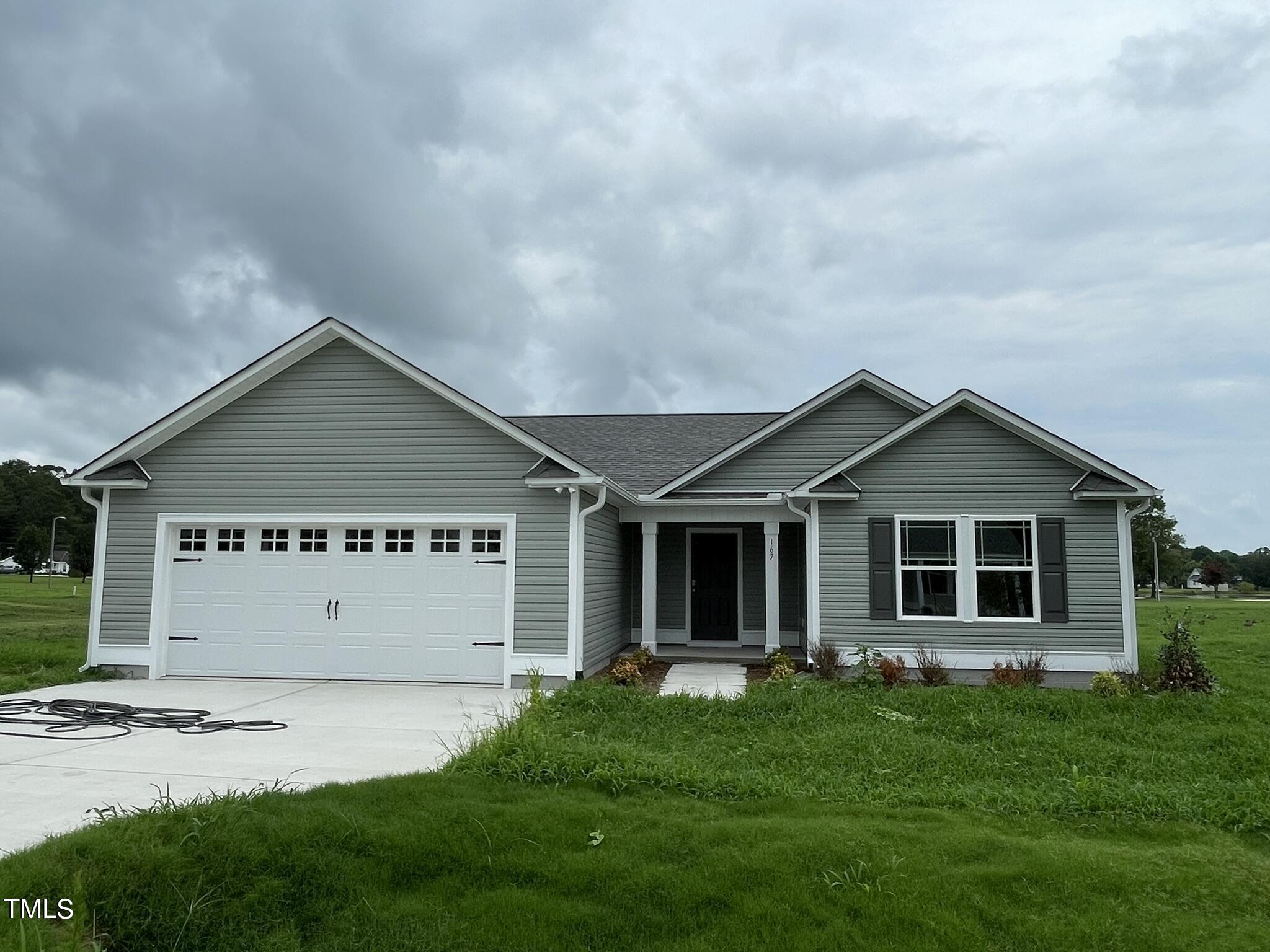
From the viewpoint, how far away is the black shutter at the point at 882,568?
12039 millimetres

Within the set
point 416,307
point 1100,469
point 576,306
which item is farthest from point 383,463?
point 576,306

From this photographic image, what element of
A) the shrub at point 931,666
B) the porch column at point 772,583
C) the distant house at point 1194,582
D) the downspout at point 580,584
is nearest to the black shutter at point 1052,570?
the shrub at point 931,666

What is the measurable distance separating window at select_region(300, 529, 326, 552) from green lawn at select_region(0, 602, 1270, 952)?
6164mm

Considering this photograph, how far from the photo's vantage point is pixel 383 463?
1197cm

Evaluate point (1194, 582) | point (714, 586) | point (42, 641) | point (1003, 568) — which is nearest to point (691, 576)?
point (714, 586)

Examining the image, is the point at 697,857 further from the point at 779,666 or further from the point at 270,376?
the point at 270,376

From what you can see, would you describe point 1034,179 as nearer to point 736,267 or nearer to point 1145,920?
point 736,267

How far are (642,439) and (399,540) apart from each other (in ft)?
24.4

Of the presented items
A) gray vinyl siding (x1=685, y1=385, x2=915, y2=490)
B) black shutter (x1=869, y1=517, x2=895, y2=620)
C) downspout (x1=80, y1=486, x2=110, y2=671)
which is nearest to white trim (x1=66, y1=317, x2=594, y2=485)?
downspout (x1=80, y1=486, x2=110, y2=671)

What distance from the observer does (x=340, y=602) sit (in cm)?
1188

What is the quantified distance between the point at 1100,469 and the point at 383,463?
33.6ft

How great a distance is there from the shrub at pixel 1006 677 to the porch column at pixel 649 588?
526cm

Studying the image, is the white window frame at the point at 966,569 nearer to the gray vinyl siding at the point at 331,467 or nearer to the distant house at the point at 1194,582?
the gray vinyl siding at the point at 331,467

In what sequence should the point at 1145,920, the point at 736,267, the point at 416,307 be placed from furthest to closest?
the point at 736,267 → the point at 416,307 → the point at 1145,920
